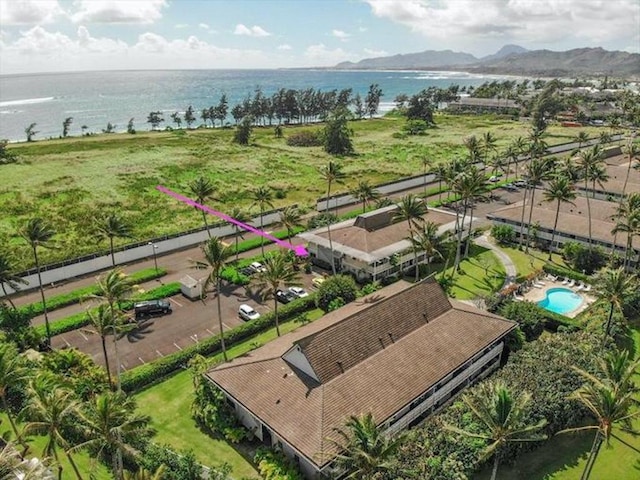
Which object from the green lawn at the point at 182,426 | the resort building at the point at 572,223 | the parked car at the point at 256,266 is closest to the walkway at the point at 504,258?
the resort building at the point at 572,223

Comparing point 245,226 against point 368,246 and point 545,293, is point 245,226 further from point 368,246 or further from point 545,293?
point 545,293

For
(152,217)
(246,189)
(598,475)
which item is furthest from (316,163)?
(598,475)

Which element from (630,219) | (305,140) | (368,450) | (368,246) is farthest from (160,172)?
(368,450)

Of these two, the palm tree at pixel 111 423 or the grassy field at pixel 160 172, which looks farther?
the grassy field at pixel 160 172

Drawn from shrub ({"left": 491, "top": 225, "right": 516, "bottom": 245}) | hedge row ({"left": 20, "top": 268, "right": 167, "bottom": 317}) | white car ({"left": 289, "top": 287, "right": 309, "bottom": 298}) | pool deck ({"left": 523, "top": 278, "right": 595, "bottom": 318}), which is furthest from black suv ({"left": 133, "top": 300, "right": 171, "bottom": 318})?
shrub ({"left": 491, "top": 225, "right": 516, "bottom": 245})

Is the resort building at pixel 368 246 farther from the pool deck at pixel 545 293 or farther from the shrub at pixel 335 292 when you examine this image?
the pool deck at pixel 545 293

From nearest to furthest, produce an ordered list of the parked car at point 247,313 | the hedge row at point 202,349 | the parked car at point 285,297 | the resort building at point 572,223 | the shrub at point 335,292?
the hedge row at point 202,349
the parked car at point 247,313
the shrub at point 335,292
the parked car at point 285,297
the resort building at point 572,223

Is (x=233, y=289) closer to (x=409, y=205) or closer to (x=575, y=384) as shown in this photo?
(x=409, y=205)

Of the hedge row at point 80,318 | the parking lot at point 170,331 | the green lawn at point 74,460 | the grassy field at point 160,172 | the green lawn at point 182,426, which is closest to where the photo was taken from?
the green lawn at point 74,460
